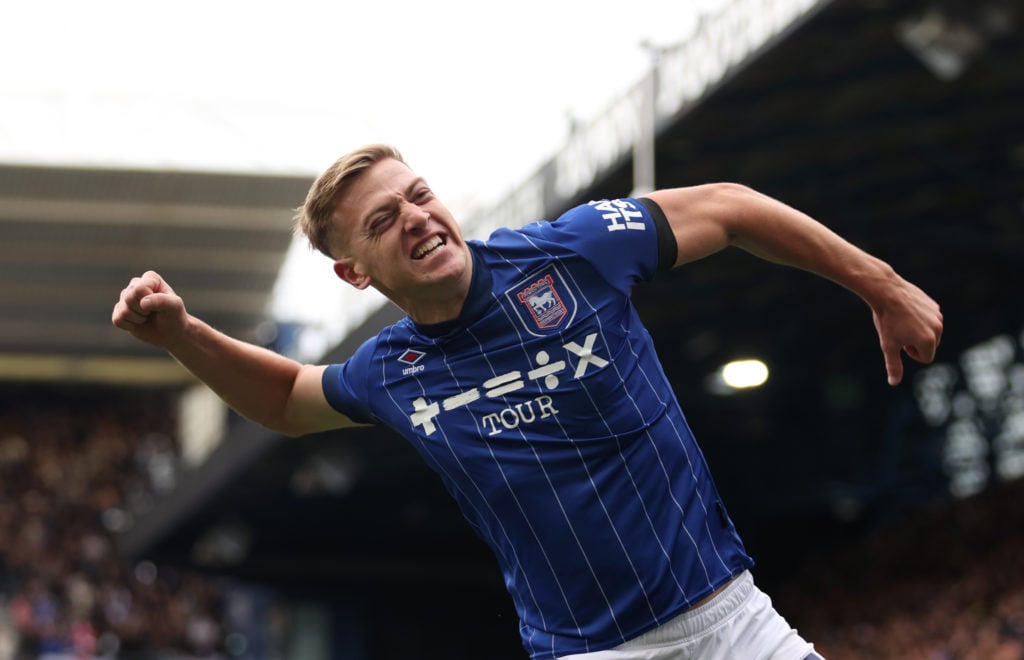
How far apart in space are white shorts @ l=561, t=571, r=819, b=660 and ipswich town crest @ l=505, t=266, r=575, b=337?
0.70 meters

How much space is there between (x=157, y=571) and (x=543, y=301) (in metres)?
29.0

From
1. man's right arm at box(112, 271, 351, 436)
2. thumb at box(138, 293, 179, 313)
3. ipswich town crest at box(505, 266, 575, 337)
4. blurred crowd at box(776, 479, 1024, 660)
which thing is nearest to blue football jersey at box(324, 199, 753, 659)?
ipswich town crest at box(505, 266, 575, 337)

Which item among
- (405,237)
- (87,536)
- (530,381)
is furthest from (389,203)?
(87,536)

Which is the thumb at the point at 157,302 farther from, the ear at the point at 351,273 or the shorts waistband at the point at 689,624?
the shorts waistband at the point at 689,624

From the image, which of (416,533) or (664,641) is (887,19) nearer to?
(664,641)

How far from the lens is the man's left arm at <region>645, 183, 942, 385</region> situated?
3307 mm

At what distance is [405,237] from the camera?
340 cm

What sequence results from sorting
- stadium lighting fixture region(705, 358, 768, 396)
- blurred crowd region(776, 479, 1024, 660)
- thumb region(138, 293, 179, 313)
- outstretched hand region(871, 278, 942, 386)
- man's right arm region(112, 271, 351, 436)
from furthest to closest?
stadium lighting fixture region(705, 358, 768, 396)
blurred crowd region(776, 479, 1024, 660)
man's right arm region(112, 271, 351, 436)
thumb region(138, 293, 179, 313)
outstretched hand region(871, 278, 942, 386)

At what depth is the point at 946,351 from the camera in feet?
66.9

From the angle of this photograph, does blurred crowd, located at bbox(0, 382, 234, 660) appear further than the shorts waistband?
Yes

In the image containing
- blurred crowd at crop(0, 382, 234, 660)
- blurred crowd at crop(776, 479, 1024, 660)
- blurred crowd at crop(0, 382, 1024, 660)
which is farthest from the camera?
blurred crowd at crop(0, 382, 234, 660)

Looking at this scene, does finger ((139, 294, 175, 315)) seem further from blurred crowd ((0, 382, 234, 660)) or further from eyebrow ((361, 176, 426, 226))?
blurred crowd ((0, 382, 234, 660))

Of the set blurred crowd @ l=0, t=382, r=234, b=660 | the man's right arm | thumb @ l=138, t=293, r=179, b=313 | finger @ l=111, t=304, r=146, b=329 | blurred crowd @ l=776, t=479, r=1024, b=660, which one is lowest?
blurred crowd @ l=0, t=382, r=234, b=660

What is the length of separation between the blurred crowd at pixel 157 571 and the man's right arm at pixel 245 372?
1041cm
